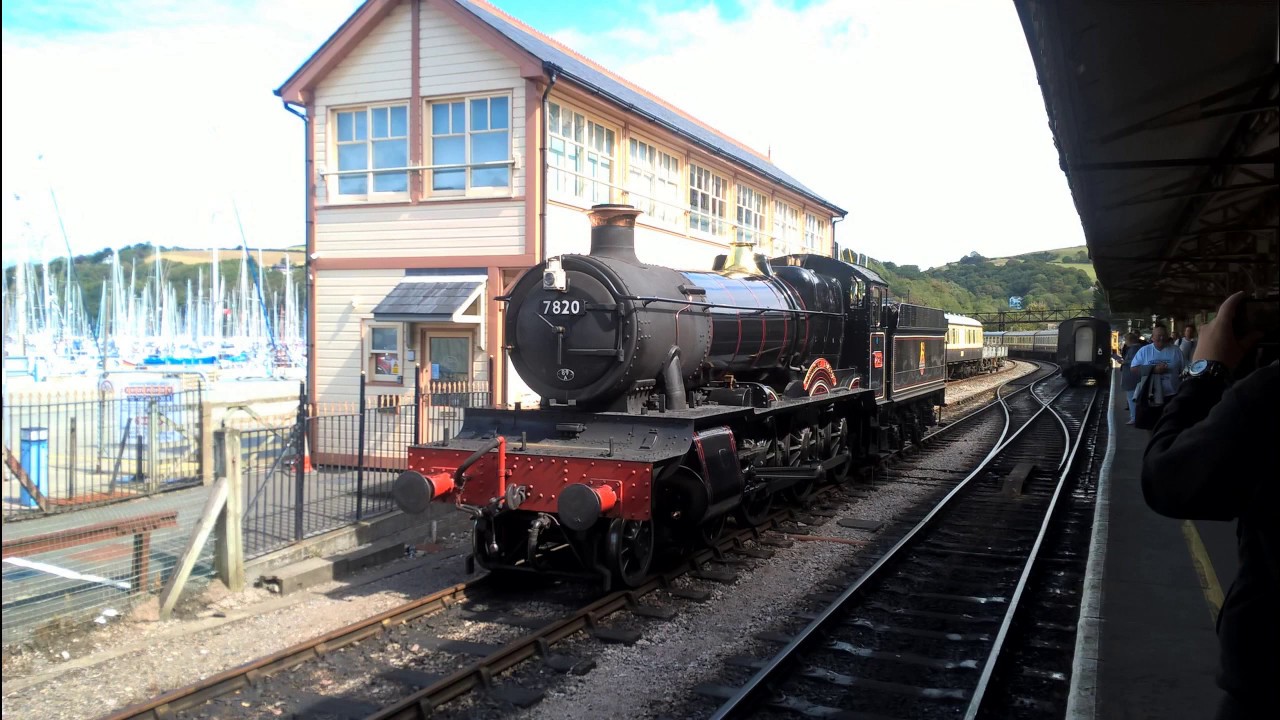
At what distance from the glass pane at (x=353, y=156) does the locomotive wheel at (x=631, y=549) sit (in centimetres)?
979

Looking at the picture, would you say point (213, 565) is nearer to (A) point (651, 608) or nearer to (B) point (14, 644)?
(B) point (14, 644)

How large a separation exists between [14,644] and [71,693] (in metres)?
1.07

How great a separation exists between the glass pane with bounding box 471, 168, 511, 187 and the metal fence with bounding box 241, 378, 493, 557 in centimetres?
326

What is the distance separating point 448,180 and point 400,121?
142 centimetres

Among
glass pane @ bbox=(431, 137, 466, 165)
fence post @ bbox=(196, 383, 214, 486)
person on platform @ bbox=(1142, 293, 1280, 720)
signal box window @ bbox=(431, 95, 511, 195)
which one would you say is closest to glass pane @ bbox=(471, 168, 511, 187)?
signal box window @ bbox=(431, 95, 511, 195)

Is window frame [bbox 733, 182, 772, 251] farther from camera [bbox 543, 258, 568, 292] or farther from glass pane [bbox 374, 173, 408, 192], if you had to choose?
camera [bbox 543, 258, 568, 292]

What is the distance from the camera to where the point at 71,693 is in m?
5.37

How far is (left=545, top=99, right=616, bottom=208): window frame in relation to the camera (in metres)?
13.7

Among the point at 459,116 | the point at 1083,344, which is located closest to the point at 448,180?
the point at 459,116

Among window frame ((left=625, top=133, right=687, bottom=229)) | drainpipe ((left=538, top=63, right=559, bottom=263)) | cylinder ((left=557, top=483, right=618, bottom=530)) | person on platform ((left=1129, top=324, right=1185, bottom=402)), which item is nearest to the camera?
cylinder ((left=557, top=483, right=618, bottom=530))

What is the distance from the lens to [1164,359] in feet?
37.9

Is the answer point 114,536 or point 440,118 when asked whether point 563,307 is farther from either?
Result: point 440,118

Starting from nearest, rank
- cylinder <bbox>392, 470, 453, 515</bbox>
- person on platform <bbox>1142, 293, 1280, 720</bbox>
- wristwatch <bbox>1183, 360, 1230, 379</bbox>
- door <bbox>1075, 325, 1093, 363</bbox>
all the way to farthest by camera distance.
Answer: person on platform <bbox>1142, 293, 1280, 720</bbox>, wristwatch <bbox>1183, 360, 1230, 379</bbox>, cylinder <bbox>392, 470, 453, 515</bbox>, door <bbox>1075, 325, 1093, 363</bbox>

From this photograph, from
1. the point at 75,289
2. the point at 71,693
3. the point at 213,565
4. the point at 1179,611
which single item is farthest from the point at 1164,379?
the point at 75,289
